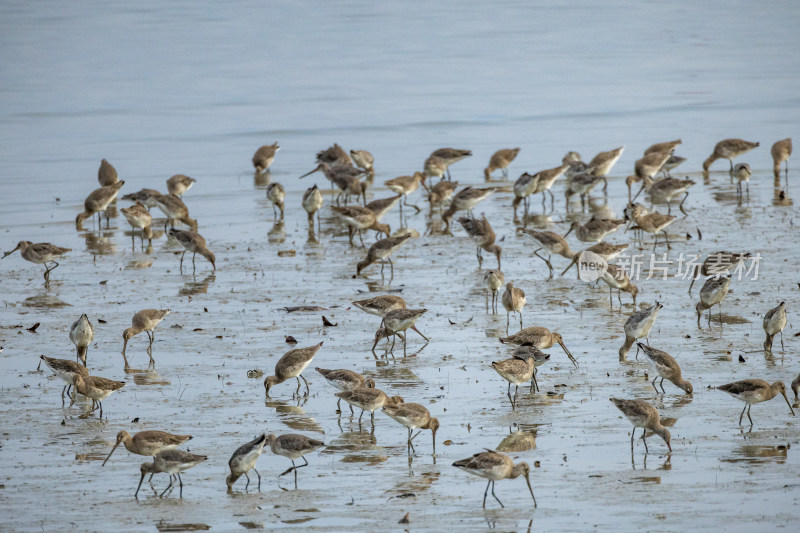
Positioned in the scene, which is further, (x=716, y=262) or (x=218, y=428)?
(x=716, y=262)

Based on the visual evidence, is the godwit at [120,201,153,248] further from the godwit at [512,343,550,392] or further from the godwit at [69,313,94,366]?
the godwit at [512,343,550,392]

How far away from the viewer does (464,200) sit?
18953mm

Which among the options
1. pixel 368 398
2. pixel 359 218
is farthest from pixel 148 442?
pixel 359 218

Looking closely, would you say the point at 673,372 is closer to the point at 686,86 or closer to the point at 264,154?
the point at 264,154

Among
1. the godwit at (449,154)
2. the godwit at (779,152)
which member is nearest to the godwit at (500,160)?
the godwit at (449,154)

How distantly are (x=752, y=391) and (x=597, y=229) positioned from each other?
293 inches

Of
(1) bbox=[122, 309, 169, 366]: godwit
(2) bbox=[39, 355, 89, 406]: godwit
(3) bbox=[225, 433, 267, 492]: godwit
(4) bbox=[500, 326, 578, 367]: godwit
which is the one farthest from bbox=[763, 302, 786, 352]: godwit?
(2) bbox=[39, 355, 89, 406]: godwit

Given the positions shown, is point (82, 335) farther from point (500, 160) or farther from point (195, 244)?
point (500, 160)

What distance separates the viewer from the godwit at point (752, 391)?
9422mm

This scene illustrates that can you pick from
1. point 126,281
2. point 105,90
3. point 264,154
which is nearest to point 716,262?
point 126,281

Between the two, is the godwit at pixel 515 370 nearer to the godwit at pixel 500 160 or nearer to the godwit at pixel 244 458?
the godwit at pixel 244 458

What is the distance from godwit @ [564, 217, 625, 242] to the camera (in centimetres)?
1666

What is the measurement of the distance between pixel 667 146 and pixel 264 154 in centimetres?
896

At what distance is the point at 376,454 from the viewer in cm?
922
